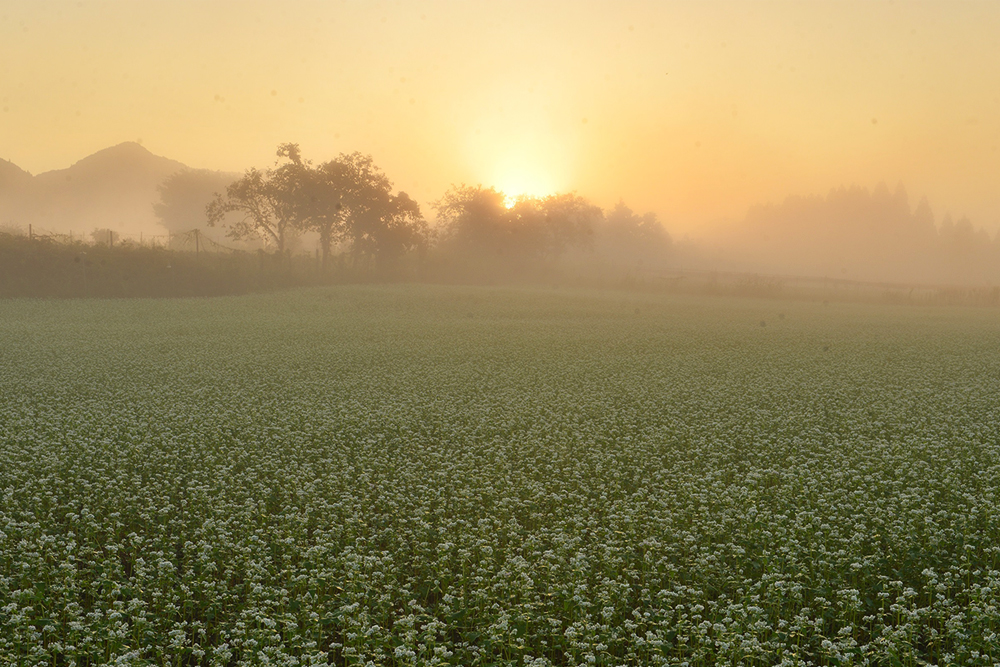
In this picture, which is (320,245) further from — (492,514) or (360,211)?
(492,514)

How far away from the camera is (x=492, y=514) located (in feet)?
34.1

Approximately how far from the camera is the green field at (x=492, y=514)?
22.4 ft

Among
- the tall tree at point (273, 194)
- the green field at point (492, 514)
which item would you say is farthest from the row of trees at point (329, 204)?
the green field at point (492, 514)

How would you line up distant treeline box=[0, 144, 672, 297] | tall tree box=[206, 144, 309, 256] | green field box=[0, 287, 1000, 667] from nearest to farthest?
green field box=[0, 287, 1000, 667]
distant treeline box=[0, 144, 672, 297]
tall tree box=[206, 144, 309, 256]

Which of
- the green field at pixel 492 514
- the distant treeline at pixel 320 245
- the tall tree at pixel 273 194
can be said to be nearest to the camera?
the green field at pixel 492 514

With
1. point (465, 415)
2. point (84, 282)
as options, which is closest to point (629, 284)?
point (84, 282)

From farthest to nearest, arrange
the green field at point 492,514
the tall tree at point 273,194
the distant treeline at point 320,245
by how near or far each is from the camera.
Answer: the tall tree at point 273,194, the distant treeline at point 320,245, the green field at point 492,514

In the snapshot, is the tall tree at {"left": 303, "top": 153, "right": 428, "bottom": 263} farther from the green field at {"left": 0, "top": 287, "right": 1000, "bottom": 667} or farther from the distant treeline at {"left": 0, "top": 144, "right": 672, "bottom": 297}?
the green field at {"left": 0, "top": 287, "right": 1000, "bottom": 667}

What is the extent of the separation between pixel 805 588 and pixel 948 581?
4.64ft

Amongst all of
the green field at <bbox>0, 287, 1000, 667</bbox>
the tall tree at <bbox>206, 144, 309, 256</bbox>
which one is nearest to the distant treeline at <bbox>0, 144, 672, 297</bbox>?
the tall tree at <bbox>206, 144, 309, 256</bbox>

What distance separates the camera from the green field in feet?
22.4

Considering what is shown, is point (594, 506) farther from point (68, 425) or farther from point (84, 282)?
point (84, 282)

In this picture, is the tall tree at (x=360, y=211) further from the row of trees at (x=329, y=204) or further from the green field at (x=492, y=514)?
the green field at (x=492, y=514)

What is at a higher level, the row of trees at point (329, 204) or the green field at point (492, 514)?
the row of trees at point (329, 204)
